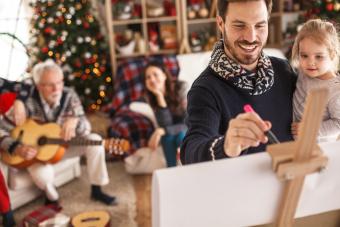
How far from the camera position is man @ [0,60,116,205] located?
2.98 m

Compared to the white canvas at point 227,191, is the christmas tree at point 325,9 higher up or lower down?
higher up

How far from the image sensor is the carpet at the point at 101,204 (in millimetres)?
2896

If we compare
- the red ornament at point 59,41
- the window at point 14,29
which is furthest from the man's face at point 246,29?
the window at point 14,29

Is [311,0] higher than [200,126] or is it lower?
higher

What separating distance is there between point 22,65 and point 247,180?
14.0ft

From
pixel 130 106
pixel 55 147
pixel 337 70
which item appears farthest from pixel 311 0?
pixel 337 70

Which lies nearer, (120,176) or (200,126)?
(200,126)

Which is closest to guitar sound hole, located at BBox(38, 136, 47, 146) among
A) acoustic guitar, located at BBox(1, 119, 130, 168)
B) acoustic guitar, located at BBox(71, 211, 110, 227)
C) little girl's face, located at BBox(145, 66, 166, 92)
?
acoustic guitar, located at BBox(1, 119, 130, 168)

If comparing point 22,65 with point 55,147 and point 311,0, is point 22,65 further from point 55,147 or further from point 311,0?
point 311,0

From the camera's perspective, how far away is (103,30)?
483 centimetres

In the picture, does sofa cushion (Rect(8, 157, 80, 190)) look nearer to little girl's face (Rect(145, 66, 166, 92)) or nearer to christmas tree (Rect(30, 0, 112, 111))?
little girl's face (Rect(145, 66, 166, 92))

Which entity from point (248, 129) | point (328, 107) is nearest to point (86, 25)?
point (328, 107)

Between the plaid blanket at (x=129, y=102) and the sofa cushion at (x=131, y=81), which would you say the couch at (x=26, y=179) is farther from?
the sofa cushion at (x=131, y=81)

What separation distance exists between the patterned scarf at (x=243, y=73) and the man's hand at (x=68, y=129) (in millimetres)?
2064
